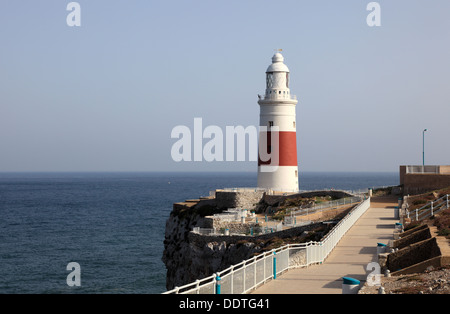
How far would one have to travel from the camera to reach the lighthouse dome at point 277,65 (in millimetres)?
53969

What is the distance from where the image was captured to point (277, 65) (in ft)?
177

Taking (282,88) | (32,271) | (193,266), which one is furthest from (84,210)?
(193,266)

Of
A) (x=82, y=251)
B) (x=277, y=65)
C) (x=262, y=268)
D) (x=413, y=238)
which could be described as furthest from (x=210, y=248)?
(x=82, y=251)

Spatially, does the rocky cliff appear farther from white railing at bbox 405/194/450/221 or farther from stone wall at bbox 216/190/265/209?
white railing at bbox 405/194/450/221

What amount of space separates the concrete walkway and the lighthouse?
19316 mm

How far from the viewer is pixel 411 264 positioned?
734 inches

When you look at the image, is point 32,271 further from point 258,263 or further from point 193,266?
point 258,263

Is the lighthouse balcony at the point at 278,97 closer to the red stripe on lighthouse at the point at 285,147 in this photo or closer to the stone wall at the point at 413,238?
the red stripe on lighthouse at the point at 285,147

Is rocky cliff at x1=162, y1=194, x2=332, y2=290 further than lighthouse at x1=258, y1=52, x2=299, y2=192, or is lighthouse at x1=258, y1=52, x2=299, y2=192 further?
lighthouse at x1=258, y1=52, x2=299, y2=192

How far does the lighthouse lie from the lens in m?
53.2

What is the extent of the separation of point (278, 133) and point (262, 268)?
3679 cm


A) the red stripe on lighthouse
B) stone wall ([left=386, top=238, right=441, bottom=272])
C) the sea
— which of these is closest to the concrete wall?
the red stripe on lighthouse

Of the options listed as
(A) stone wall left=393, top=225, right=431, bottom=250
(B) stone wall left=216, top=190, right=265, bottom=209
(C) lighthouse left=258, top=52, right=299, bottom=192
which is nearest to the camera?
(A) stone wall left=393, top=225, right=431, bottom=250
